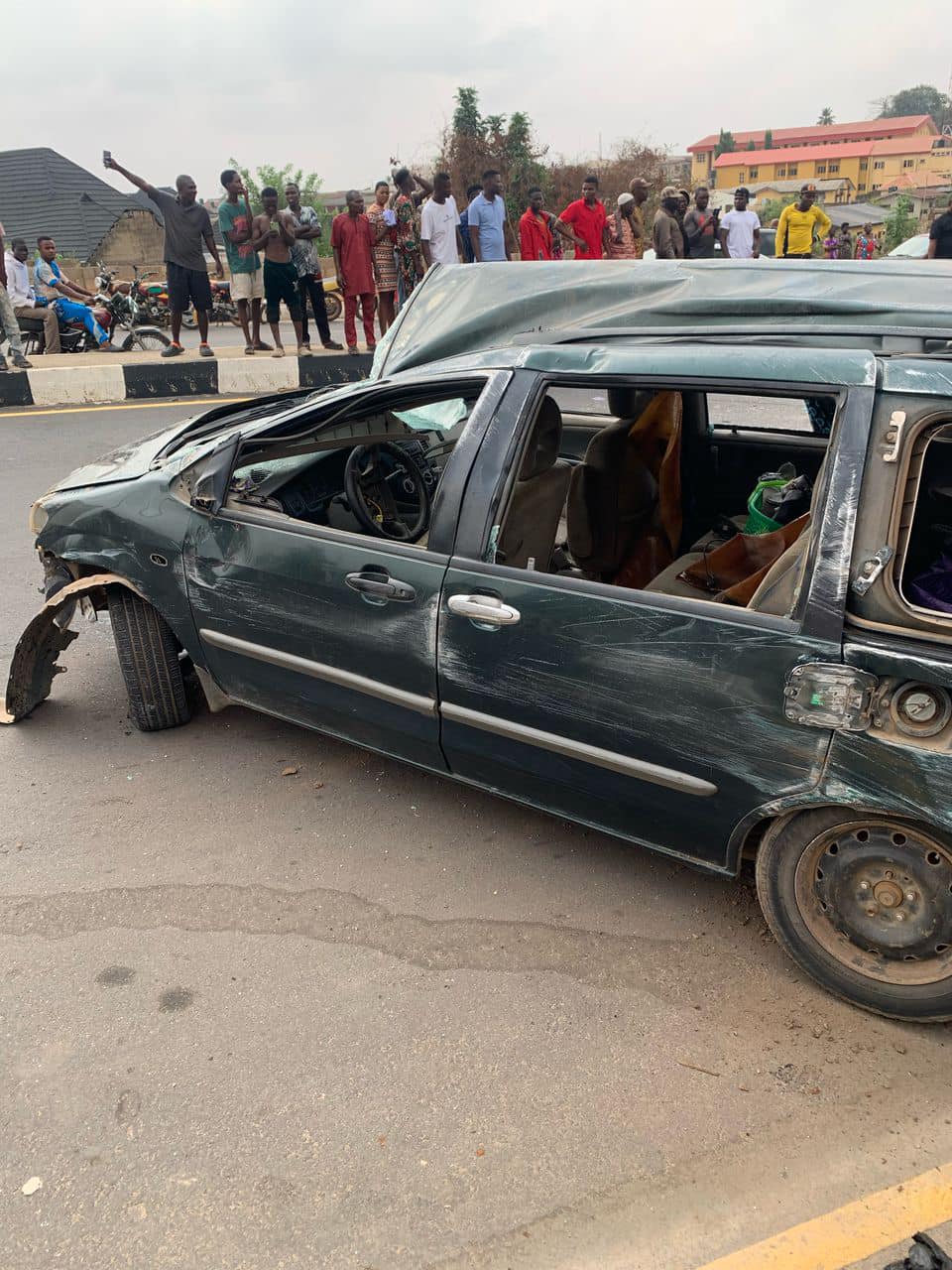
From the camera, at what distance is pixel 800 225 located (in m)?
11.2

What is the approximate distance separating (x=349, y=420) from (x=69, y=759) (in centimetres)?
167

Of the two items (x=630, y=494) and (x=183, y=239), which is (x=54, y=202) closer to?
(x=183, y=239)

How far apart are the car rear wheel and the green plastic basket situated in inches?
48.2

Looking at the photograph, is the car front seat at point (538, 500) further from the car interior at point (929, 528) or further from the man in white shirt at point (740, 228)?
the man in white shirt at point (740, 228)

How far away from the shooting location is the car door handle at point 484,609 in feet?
8.28

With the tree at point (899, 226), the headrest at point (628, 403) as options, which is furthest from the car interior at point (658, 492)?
the tree at point (899, 226)

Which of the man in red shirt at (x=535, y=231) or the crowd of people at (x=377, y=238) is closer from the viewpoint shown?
the crowd of people at (x=377, y=238)

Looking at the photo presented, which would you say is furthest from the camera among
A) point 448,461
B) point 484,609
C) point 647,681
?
point 448,461

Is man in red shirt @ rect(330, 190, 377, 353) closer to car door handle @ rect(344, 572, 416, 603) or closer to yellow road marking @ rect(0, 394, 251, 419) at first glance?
yellow road marking @ rect(0, 394, 251, 419)

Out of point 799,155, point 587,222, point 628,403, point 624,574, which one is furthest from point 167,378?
point 799,155

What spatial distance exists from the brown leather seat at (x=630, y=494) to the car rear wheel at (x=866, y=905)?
141 cm

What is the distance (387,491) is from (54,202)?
1750 inches

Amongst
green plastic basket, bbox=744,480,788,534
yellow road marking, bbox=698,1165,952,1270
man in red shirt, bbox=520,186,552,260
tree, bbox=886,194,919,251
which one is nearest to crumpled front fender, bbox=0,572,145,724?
green plastic basket, bbox=744,480,788,534

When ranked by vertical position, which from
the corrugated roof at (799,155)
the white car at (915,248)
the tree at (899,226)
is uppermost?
the corrugated roof at (799,155)
